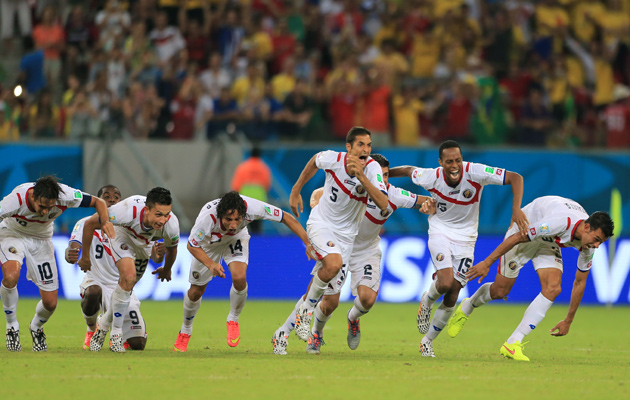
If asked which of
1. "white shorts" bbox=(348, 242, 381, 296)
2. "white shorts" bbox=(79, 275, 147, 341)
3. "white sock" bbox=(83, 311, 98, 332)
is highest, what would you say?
"white shorts" bbox=(348, 242, 381, 296)

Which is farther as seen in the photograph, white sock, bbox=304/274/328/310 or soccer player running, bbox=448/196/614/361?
white sock, bbox=304/274/328/310

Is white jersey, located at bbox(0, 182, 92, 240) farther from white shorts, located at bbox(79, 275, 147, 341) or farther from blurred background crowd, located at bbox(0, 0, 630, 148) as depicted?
blurred background crowd, located at bbox(0, 0, 630, 148)

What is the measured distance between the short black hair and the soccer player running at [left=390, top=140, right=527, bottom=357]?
3.98 m

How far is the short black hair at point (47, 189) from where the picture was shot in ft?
33.2

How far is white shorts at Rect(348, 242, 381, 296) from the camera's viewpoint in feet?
37.3

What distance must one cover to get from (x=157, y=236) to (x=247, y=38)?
1127cm

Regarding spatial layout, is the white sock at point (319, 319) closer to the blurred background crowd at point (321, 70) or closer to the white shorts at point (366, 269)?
the white shorts at point (366, 269)

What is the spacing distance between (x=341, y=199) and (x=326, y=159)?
0.49 meters

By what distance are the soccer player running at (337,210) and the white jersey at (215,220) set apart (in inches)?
21.6

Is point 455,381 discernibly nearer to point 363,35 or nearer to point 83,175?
point 83,175

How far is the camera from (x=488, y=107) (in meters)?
20.1

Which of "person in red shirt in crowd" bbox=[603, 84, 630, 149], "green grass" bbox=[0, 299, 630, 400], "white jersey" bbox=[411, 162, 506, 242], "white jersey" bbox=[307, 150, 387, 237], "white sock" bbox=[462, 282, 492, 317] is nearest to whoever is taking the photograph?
"green grass" bbox=[0, 299, 630, 400]

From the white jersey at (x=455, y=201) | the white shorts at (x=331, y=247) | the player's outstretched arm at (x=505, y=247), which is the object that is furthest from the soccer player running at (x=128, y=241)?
the player's outstretched arm at (x=505, y=247)

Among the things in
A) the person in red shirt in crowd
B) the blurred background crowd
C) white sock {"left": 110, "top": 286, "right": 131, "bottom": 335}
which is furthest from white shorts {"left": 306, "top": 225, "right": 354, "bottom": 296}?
the person in red shirt in crowd
